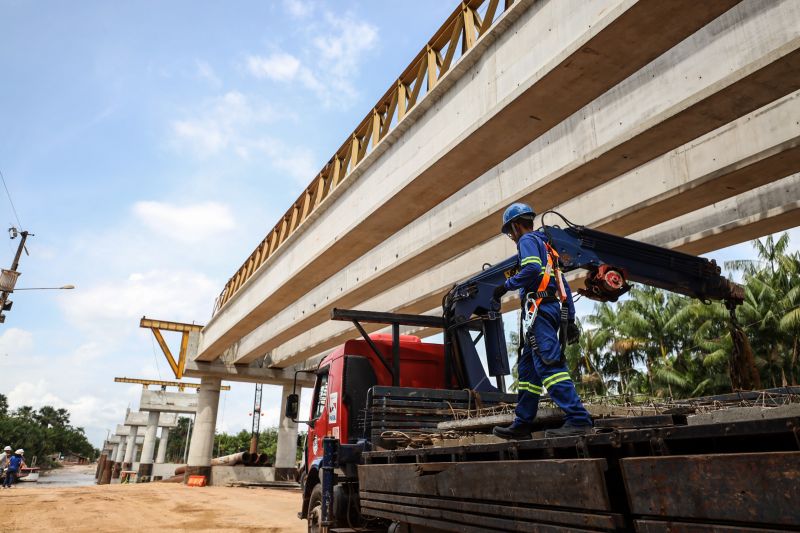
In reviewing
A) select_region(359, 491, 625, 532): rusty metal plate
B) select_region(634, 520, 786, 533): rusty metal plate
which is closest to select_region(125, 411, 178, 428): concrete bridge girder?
select_region(359, 491, 625, 532): rusty metal plate

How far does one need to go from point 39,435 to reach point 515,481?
118975 millimetres

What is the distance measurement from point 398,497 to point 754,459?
2.97 m

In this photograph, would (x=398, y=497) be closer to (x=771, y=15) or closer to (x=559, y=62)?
(x=559, y=62)

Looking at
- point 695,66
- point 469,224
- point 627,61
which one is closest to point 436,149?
point 469,224

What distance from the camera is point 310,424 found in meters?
7.82

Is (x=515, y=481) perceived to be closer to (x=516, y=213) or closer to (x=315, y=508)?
(x=516, y=213)

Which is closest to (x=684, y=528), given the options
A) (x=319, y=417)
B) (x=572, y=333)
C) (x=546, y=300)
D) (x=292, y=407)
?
(x=546, y=300)

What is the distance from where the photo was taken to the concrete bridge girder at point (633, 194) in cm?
696

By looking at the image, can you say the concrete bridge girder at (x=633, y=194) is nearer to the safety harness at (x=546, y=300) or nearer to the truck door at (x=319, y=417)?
the truck door at (x=319, y=417)

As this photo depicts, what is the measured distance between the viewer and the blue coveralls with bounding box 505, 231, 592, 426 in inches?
148

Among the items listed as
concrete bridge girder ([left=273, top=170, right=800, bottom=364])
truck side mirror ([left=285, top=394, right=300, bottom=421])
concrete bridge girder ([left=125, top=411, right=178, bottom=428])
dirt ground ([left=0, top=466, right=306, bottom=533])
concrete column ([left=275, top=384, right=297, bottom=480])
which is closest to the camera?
truck side mirror ([left=285, top=394, right=300, bottom=421])

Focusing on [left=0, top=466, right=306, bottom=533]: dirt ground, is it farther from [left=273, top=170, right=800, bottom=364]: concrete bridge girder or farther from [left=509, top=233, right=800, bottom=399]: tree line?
[left=509, top=233, right=800, bottom=399]: tree line

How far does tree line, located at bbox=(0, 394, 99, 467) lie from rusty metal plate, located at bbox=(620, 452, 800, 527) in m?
105

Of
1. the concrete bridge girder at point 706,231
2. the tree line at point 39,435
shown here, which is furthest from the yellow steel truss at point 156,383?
the tree line at point 39,435
